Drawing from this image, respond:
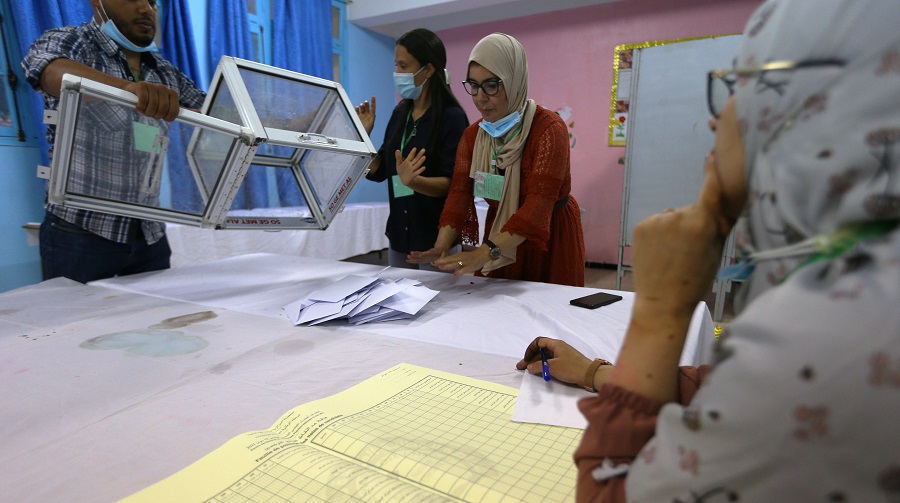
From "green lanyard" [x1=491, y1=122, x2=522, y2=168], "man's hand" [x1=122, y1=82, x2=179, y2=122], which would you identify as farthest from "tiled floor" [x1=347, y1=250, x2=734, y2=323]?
"man's hand" [x1=122, y1=82, x2=179, y2=122]

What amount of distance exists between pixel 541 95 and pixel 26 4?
431cm

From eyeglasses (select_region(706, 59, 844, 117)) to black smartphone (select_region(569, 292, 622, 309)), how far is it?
0.88m

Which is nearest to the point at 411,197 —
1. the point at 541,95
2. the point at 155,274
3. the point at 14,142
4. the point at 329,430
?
the point at 155,274

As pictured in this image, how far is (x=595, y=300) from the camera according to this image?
1.34 metres

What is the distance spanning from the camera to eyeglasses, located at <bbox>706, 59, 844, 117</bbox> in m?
0.36

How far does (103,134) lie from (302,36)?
369 cm

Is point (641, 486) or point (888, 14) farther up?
point (888, 14)

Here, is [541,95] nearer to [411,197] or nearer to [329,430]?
[411,197]

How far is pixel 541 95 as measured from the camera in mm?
5270

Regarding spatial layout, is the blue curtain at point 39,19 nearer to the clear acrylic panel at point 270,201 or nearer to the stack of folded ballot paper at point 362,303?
the clear acrylic panel at point 270,201

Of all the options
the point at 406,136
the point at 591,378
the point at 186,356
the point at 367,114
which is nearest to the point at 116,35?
the point at 367,114

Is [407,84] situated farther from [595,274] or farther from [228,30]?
[595,274]

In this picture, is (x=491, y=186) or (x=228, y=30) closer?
(x=491, y=186)

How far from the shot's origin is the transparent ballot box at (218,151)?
1184 millimetres
